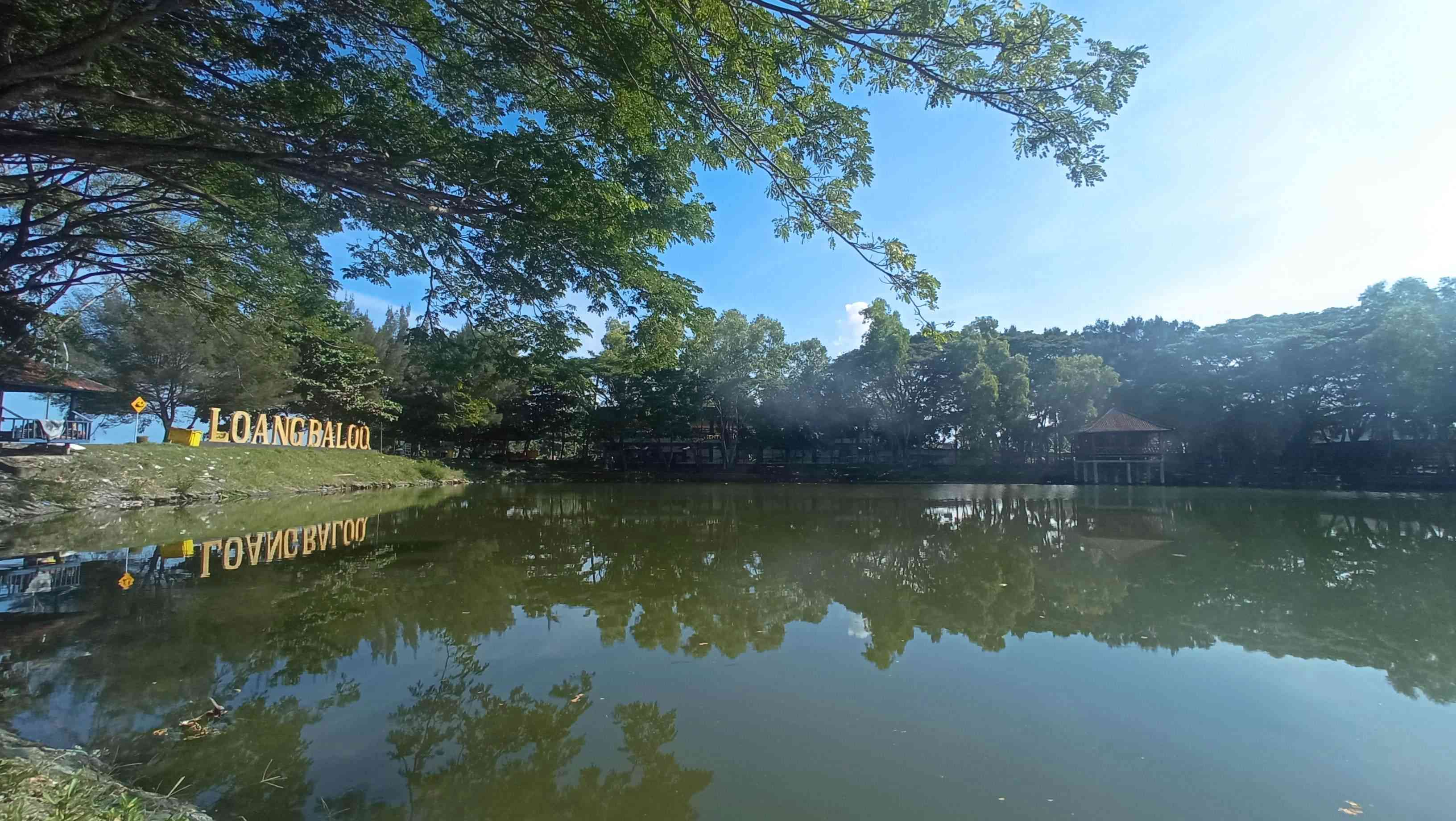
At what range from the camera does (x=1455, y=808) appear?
246 cm

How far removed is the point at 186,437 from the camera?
1606cm

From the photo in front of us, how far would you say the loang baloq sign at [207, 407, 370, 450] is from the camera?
17.1 metres

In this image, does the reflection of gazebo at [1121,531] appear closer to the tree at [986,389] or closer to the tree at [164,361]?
the tree at [986,389]

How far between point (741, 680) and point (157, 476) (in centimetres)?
1511

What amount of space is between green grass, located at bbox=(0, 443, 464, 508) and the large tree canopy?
8648 mm

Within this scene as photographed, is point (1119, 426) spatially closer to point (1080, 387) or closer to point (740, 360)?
point (1080, 387)

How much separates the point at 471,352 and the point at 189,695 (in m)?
3.07

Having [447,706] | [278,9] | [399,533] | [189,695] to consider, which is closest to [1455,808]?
[447,706]

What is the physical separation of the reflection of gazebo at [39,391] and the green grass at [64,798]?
52.3 feet

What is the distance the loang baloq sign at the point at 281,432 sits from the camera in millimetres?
17125

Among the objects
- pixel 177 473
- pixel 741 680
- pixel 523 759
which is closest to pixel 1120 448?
pixel 741 680

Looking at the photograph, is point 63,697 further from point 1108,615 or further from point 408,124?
point 1108,615

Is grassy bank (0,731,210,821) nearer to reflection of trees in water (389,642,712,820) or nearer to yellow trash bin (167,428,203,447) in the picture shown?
reflection of trees in water (389,642,712,820)

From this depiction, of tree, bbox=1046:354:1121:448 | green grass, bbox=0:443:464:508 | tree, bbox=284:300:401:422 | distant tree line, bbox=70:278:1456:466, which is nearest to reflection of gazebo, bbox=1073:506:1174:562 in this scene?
distant tree line, bbox=70:278:1456:466
